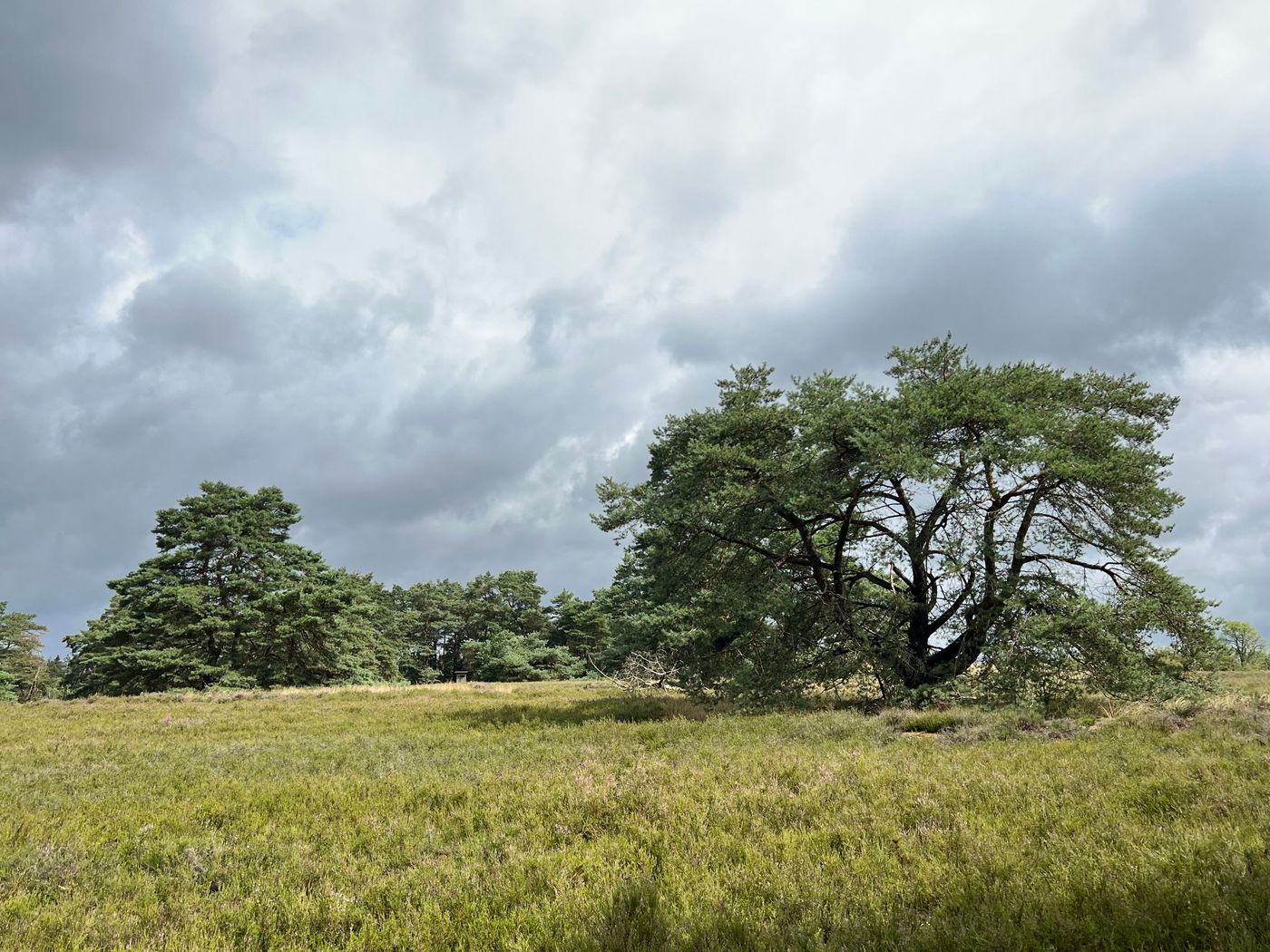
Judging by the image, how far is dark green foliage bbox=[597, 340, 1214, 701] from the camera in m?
16.8

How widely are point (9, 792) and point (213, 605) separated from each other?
42.7 meters

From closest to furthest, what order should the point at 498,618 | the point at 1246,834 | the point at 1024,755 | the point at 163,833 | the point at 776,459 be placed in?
the point at 1246,834, the point at 163,833, the point at 1024,755, the point at 776,459, the point at 498,618

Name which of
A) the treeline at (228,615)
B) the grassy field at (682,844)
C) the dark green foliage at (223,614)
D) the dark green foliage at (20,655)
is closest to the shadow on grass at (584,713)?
the grassy field at (682,844)

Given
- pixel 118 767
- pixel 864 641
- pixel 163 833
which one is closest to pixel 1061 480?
pixel 864 641

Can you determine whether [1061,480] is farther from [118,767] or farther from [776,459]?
[118,767]

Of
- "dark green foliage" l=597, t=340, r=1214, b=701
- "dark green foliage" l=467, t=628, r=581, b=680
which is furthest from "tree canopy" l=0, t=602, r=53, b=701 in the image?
"dark green foliage" l=597, t=340, r=1214, b=701

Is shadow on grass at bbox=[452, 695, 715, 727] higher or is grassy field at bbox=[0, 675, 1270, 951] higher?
grassy field at bbox=[0, 675, 1270, 951]

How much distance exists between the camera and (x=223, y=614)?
155ft

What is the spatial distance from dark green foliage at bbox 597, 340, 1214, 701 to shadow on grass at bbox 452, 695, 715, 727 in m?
1.76

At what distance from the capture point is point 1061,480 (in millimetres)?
17656

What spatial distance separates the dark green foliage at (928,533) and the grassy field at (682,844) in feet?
14.2

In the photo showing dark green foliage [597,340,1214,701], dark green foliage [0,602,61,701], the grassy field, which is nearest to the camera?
the grassy field

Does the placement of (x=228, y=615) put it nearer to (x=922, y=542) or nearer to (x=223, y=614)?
(x=223, y=614)

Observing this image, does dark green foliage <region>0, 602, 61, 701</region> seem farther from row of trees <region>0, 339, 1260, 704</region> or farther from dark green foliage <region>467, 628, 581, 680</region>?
row of trees <region>0, 339, 1260, 704</region>
